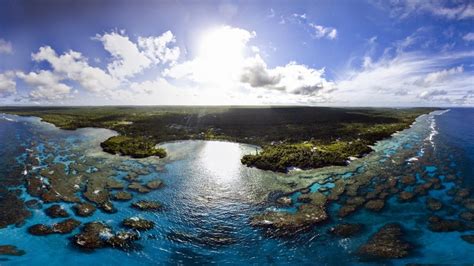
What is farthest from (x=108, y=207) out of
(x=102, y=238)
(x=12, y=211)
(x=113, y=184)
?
(x=12, y=211)

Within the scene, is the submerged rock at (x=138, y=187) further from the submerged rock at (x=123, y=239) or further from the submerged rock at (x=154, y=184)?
the submerged rock at (x=123, y=239)

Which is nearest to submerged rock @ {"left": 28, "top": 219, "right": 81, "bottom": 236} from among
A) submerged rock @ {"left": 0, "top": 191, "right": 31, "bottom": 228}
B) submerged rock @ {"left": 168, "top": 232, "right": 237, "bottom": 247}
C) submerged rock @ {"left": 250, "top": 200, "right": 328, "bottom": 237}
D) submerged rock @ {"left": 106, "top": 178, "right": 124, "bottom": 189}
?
submerged rock @ {"left": 0, "top": 191, "right": 31, "bottom": 228}

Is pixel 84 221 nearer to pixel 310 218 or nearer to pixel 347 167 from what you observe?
pixel 310 218

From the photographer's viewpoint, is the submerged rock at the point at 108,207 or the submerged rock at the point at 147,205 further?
the submerged rock at the point at 147,205

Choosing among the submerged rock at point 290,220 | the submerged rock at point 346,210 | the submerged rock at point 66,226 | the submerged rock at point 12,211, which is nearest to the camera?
the submerged rock at point 66,226

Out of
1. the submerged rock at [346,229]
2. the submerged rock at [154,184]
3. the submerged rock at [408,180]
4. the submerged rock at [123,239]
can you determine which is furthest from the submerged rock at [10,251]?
the submerged rock at [408,180]

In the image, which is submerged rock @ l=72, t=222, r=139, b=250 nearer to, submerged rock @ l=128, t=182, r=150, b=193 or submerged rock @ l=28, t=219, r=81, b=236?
submerged rock @ l=28, t=219, r=81, b=236
